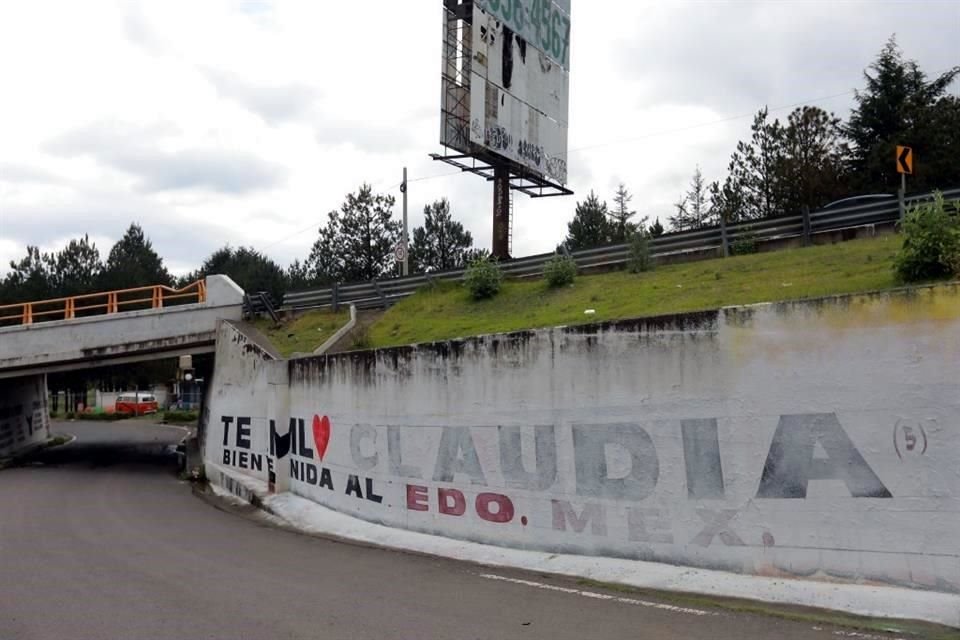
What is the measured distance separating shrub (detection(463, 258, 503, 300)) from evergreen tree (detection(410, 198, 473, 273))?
1569 inches

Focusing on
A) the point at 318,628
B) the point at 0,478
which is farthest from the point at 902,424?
the point at 0,478

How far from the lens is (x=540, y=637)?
7.03 meters

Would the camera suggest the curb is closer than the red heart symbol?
Yes

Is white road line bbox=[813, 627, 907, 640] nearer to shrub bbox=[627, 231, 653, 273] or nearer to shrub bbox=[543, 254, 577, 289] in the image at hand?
shrub bbox=[627, 231, 653, 273]

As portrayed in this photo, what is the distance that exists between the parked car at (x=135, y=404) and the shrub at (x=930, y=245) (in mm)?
59463

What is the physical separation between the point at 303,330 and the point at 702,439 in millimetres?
16794

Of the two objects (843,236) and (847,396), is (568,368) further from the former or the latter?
(843,236)

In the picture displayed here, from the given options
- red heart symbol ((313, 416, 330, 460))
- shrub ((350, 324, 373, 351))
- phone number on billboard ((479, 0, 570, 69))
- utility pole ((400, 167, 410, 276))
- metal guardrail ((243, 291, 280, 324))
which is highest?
phone number on billboard ((479, 0, 570, 69))

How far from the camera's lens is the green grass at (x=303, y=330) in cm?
2233

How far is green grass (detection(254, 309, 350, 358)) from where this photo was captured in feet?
73.2

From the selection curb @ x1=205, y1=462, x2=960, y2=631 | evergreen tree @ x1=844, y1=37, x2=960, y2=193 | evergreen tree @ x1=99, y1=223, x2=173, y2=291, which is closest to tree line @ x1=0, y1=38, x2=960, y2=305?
evergreen tree @ x1=844, y1=37, x2=960, y2=193

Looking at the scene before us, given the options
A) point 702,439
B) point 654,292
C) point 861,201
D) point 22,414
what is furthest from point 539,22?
point 22,414

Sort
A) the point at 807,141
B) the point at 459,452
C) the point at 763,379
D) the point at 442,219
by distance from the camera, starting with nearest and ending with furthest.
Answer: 1. the point at 763,379
2. the point at 459,452
3. the point at 807,141
4. the point at 442,219

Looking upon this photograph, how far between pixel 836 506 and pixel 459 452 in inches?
217
